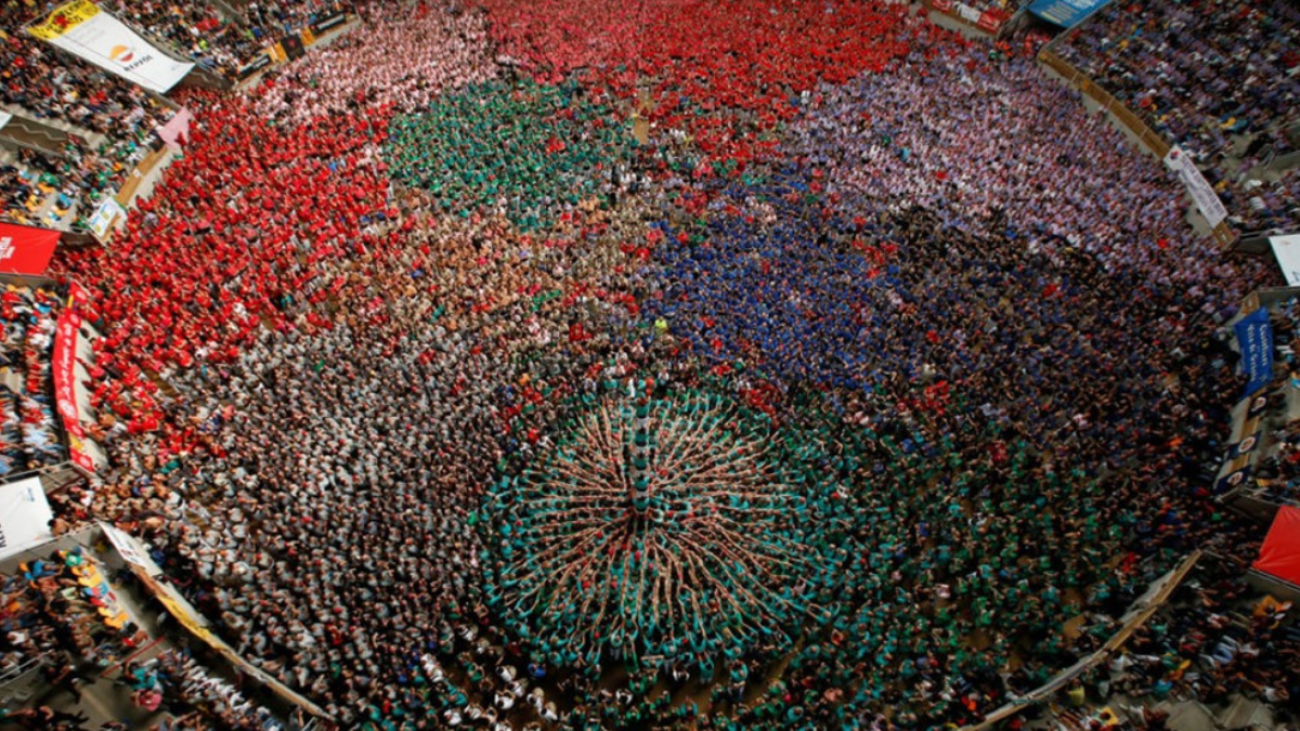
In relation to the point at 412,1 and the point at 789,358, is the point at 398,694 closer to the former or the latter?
the point at 789,358

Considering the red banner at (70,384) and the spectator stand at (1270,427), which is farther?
the red banner at (70,384)

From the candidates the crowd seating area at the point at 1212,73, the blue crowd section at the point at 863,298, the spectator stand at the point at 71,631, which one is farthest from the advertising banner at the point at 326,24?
the crowd seating area at the point at 1212,73

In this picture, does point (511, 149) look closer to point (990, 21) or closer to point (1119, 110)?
point (990, 21)

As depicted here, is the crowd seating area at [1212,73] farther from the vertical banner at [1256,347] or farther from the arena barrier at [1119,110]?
the vertical banner at [1256,347]

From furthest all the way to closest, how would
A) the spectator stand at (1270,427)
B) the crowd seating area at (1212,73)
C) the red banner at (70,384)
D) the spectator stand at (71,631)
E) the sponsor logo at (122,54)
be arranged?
the sponsor logo at (122,54) → the crowd seating area at (1212,73) → the red banner at (70,384) → the spectator stand at (1270,427) → the spectator stand at (71,631)

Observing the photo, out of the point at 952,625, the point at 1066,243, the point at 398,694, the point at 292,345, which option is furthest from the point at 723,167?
the point at 398,694

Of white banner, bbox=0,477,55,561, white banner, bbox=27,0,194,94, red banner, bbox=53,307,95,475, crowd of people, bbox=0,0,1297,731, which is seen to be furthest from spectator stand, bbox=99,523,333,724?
white banner, bbox=27,0,194,94

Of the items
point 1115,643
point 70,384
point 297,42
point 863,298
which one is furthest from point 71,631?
point 297,42

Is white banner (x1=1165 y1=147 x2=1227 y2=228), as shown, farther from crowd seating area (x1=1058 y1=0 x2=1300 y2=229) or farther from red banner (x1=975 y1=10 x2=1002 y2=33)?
red banner (x1=975 y1=10 x2=1002 y2=33)
